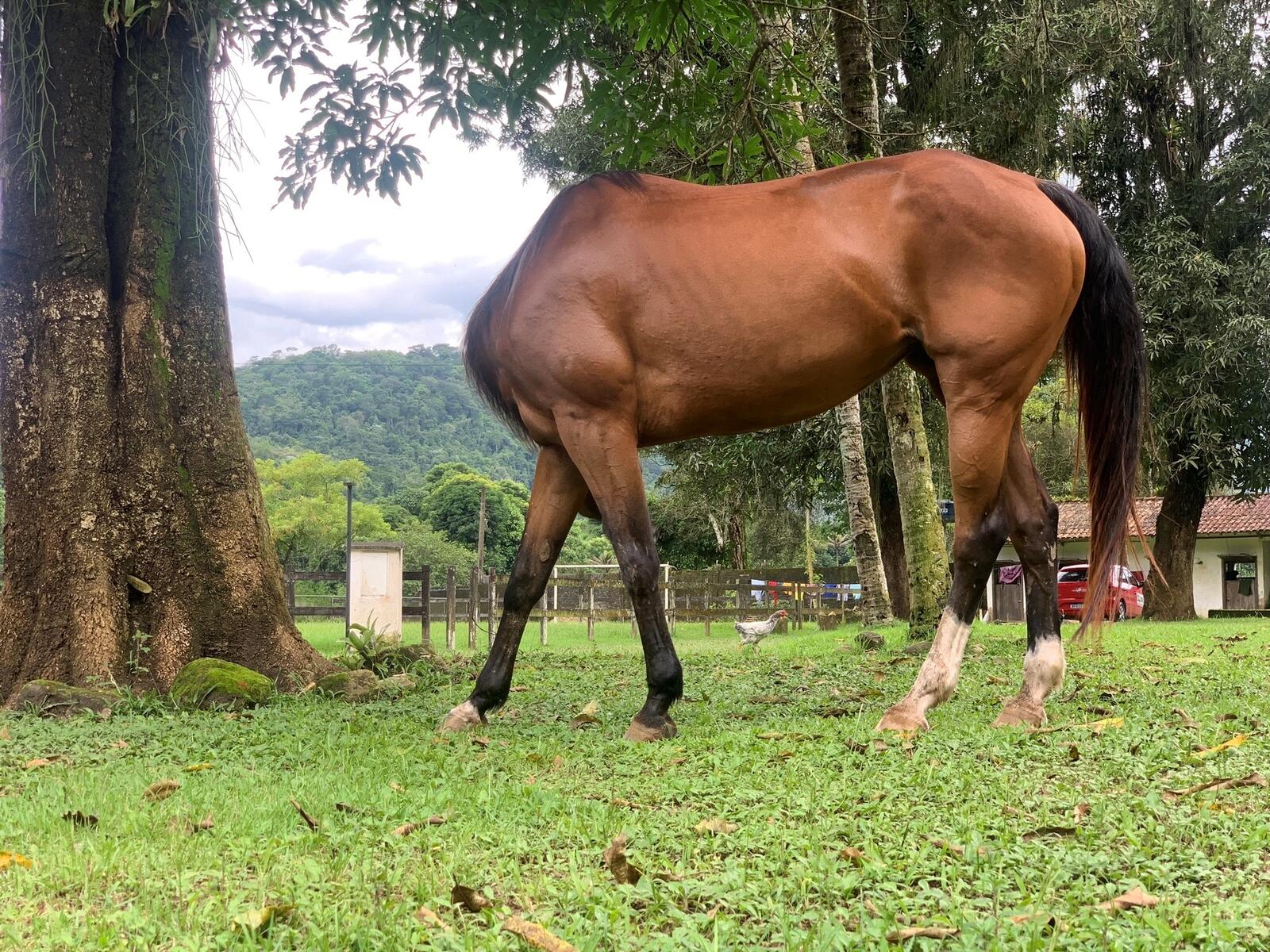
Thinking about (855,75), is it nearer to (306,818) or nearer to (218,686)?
(218,686)

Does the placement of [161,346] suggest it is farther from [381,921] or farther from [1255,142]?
[1255,142]

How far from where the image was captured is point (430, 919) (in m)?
2.01

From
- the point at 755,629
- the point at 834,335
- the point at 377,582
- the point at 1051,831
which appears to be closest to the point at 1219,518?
the point at 755,629

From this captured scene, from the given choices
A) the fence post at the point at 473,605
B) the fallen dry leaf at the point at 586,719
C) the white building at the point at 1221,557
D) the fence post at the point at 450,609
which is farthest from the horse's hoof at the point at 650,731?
the white building at the point at 1221,557

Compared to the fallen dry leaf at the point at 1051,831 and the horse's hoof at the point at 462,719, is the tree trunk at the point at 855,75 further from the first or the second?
the fallen dry leaf at the point at 1051,831

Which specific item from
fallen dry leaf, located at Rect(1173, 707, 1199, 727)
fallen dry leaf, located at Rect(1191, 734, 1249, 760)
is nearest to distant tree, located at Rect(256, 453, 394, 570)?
fallen dry leaf, located at Rect(1173, 707, 1199, 727)

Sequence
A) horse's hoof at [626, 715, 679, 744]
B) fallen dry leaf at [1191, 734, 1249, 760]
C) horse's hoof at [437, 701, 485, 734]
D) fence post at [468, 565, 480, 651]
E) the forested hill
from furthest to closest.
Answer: the forested hill
fence post at [468, 565, 480, 651]
horse's hoof at [437, 701, 485, 734]
horse's hoof at [626, 715, 679, 744]
fallen dry leaf at [1191, 734, 1249, 760]

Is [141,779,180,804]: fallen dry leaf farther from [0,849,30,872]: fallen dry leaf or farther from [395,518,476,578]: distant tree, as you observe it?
[395,518,476,578]: distant tree

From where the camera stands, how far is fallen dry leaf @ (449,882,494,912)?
2111 mm

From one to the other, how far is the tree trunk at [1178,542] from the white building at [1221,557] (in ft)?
36.8

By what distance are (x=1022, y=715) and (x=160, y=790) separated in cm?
321

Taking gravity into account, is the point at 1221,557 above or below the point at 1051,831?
above

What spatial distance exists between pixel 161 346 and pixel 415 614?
1281 centimetres

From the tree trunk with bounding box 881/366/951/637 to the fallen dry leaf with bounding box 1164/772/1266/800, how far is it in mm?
6154
